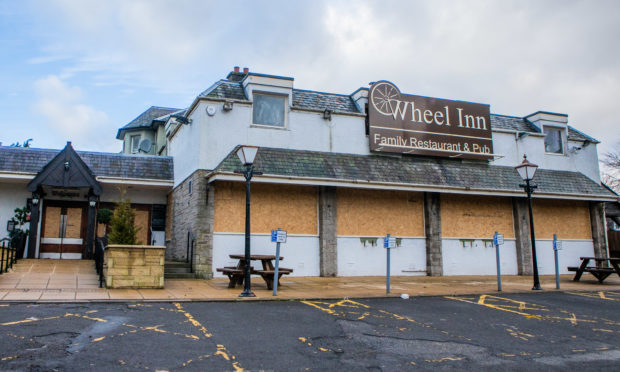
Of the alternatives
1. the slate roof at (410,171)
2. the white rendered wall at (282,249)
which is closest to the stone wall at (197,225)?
the white rendered wall at (282,249)

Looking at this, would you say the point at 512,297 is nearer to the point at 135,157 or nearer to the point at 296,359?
the point at 296,359

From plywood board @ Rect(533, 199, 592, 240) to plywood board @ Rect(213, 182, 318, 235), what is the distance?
9264 millimetres

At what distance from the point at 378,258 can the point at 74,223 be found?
12.3m

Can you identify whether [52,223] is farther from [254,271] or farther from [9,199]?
[254,271]

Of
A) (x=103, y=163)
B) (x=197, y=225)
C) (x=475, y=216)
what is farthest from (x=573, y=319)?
(x=103, y=163)

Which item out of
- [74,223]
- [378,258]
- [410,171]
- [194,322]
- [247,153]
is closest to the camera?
[194,322]

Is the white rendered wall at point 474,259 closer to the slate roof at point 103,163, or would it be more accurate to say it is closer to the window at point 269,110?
the window at point 269,110

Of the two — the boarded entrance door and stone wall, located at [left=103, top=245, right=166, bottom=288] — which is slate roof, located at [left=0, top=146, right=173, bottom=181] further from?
stone wall, located at [left=103, top=245, right=166, bottom=288]

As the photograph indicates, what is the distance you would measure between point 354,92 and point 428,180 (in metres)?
4.40

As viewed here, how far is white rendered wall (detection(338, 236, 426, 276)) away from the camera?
15.9m

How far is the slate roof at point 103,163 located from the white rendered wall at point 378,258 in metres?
7.97

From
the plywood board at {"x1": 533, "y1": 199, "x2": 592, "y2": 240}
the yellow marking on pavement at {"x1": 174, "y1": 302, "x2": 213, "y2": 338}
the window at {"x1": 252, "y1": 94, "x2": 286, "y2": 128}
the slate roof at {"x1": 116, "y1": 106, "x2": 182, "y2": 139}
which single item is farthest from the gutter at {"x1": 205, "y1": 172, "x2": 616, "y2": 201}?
the slate roof at {"x1": 116, "y1": 106, "x2": 182, "y2": 139}

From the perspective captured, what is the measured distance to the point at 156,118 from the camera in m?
25.9

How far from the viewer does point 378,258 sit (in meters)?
16.3
